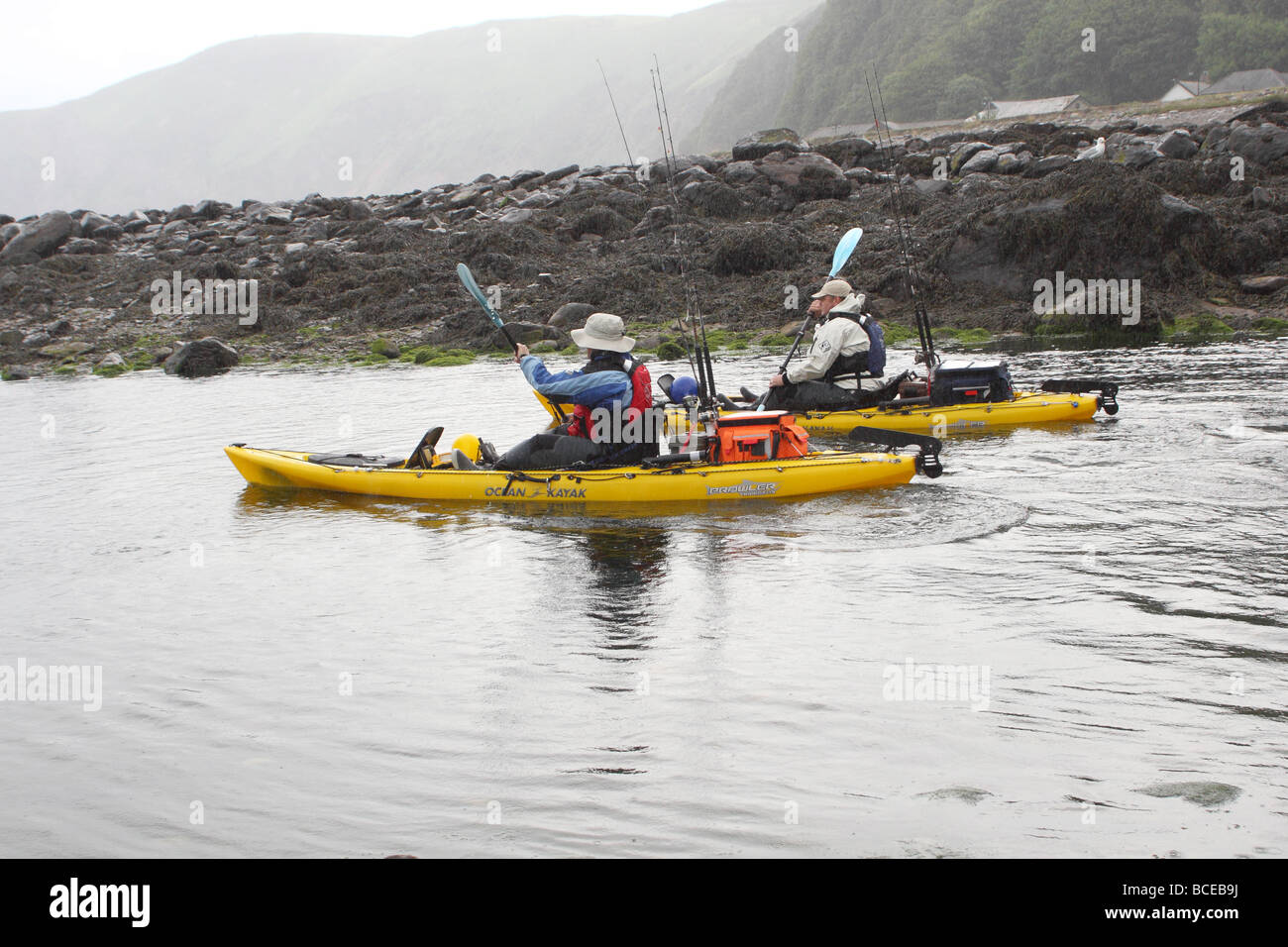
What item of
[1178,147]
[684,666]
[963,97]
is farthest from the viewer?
[963,97]

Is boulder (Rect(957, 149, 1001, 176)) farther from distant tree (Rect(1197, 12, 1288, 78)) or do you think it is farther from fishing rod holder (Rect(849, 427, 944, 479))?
distant tree (Rect(1197, 12, 1288, 78))

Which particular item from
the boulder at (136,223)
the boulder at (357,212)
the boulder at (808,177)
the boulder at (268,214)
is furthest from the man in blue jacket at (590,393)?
the boulder at (136,223)

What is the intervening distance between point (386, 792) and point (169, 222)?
1408 inches

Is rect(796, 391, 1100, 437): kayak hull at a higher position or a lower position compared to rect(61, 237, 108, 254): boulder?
lower

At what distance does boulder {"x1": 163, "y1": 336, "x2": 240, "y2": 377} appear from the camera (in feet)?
65.0

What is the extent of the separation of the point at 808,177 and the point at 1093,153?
6073 mm

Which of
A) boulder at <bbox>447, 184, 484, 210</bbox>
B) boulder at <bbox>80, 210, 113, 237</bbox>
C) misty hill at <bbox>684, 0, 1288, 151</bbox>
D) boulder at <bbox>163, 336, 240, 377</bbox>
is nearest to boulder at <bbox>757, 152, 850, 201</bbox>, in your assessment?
boulder at <bbox>447, 184, 484, 210</bbox>

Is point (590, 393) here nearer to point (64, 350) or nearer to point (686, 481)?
point (686, 481)

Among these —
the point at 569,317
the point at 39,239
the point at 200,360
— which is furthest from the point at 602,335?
the point at 39,239

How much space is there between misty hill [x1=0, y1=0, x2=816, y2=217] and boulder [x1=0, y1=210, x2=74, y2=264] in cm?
9973

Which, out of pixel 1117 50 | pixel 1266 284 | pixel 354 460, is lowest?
pixel 354 460

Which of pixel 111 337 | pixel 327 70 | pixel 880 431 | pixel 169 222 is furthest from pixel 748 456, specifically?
pixel 327 70

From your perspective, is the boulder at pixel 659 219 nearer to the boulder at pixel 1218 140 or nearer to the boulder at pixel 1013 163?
the boulder at pixel 1013 163

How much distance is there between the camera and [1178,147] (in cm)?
2403
